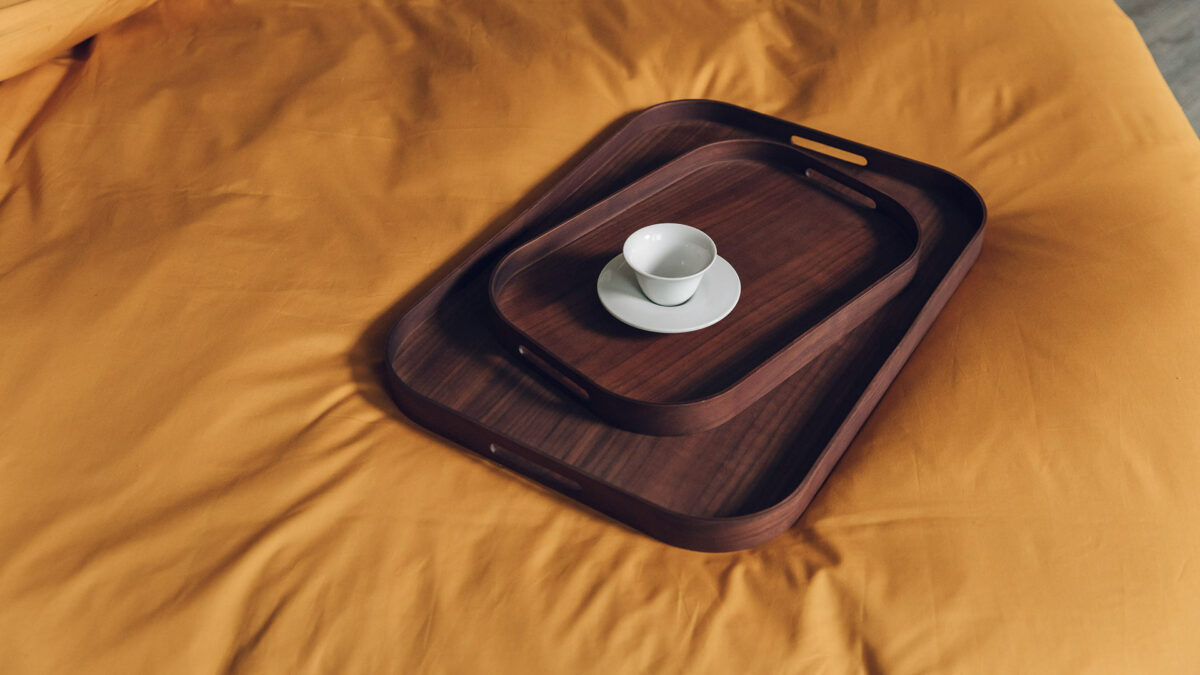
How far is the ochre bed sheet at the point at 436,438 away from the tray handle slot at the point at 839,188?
0.07m

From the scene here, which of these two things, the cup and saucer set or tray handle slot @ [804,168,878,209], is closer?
the cup and saucer set

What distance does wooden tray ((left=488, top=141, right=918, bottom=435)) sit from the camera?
2.29 ft

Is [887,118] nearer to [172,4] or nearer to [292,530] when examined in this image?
[292,530]

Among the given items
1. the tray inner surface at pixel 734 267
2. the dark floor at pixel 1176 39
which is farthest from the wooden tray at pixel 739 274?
the dark floor at pixel 1176 39

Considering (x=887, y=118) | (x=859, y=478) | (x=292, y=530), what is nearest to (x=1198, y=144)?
(x=887, y=118)

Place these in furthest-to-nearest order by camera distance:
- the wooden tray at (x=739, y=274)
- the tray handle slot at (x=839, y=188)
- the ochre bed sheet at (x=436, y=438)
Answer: the tray handle slot at (x=839, y=188) → the wooden tray at (x=739, y=274) → the ochre bed sheet at (x=436, y=438)

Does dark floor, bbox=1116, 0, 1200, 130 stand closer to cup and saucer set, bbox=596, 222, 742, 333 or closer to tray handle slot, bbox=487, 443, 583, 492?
cup and saucer set, bbox=596, 222, 742, 333

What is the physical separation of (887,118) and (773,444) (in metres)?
0.43

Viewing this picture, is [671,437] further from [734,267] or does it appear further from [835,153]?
[835,153]

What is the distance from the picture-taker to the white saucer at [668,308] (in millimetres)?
731

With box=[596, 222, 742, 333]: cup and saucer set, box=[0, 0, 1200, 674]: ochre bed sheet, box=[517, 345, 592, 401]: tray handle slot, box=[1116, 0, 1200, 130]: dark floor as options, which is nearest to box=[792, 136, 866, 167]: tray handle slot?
box=[0, 0, 1200, 674]: ochre bed sheet

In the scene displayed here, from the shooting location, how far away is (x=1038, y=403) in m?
0.68

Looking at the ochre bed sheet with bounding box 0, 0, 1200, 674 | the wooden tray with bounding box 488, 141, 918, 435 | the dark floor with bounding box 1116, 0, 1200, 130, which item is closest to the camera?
the ochre bed sheet with bounding box 0, 0, 1200, 674

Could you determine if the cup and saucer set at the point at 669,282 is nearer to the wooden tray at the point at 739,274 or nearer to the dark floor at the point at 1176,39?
the wooden tray at the point at 739,274
